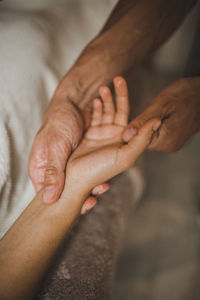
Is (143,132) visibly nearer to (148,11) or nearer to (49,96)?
(49,96)

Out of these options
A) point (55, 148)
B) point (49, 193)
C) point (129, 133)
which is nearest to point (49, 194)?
point (49, 193)

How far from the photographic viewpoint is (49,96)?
1.93ft

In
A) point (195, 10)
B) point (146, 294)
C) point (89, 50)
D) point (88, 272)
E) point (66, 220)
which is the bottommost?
point (146, 294)

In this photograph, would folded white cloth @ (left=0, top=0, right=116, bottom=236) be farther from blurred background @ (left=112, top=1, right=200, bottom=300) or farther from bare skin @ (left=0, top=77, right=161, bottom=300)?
blurred background @ (left=112, top=1, right=200, bottom=300)

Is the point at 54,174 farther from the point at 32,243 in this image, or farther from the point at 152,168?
the point at 152,168

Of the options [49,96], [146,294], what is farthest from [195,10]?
[146,294]

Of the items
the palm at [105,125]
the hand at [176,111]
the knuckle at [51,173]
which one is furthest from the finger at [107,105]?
the knuckle at [51,173]

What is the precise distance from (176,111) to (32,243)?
48 centimetres

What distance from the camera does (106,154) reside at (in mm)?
460

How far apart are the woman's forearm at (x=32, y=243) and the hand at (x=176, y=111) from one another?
27 cm

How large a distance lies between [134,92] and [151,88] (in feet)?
0.32

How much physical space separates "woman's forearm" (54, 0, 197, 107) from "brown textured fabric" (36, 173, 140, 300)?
0.33 metres

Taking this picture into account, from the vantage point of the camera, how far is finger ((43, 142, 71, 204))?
452 millimetres

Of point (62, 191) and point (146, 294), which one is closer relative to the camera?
point (62, 191)
